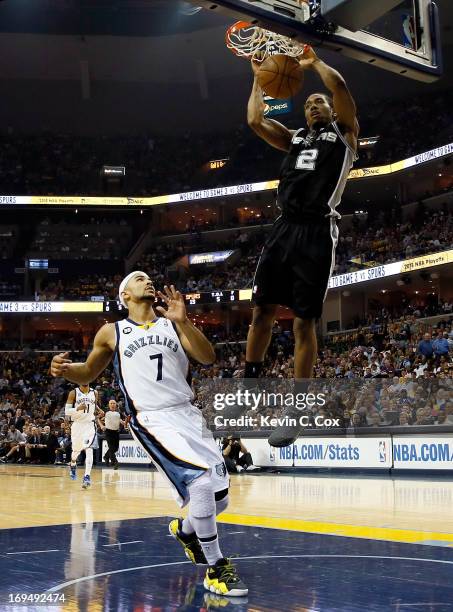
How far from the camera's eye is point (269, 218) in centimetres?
3931

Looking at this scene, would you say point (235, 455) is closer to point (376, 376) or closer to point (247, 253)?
point (376, 376)

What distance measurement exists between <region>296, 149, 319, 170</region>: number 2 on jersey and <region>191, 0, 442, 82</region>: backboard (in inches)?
24.6

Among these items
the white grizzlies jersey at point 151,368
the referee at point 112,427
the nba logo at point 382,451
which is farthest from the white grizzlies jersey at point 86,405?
the white grizzlies jersey at point 151,368

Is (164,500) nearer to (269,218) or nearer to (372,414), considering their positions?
(372,414)

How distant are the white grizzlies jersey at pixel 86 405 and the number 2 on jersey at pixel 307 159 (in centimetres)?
1194

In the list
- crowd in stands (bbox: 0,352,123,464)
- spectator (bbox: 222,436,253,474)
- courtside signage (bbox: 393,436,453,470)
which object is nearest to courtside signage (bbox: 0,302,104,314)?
crowd in stands (bbox: 0,352,123,464)

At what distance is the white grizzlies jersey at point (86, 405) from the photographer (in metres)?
15.6

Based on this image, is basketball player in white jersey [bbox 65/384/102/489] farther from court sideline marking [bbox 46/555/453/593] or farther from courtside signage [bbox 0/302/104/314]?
courtside signage [bbox 0/302/104/314]

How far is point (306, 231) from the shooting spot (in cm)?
451

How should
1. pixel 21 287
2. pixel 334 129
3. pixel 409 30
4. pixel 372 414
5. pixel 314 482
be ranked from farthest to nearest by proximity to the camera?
1. pixel 21 287
2. pixel 372 414
3. pixel 314 482
4. pixel 409 30
5. pixel 334 129

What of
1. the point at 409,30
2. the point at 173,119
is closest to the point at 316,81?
the point at 173,119

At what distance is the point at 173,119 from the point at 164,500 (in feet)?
115

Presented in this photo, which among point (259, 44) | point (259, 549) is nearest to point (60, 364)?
point (259, 44)

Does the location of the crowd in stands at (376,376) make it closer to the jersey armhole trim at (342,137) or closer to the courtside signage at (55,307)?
the jersey armhole trim at (342,137)
